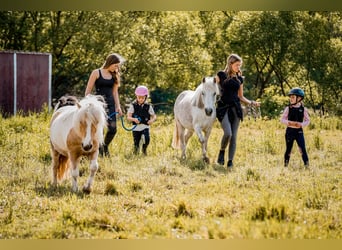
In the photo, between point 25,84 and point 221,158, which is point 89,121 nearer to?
point 221,158

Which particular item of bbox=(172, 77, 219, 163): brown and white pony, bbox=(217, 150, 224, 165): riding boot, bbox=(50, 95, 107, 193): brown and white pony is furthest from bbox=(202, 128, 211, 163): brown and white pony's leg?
bbox=(50, 95, 107, 193): brown and white pony

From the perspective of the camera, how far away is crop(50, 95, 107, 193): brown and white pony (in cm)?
455

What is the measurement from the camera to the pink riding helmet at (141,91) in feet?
19.8

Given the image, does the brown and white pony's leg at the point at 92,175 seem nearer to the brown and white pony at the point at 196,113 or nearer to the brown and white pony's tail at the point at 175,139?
the brown and white pony at the point at 196,113

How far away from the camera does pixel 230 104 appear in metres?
5.86

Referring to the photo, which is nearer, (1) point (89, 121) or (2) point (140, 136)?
(1) point (89, 121)

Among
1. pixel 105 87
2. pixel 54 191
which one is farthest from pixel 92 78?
pixel 54 191

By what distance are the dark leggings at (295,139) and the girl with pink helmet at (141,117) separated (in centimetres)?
148

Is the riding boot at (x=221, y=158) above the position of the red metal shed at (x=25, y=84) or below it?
below

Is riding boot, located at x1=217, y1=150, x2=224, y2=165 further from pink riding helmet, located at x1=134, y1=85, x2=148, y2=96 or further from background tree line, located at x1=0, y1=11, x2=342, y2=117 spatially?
pink riding helmet, located at x1=134, y1=85, x2=148, y2=96

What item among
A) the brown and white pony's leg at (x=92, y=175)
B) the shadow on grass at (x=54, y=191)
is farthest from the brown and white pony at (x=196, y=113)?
the shadow on grass at (x=54, y=191)

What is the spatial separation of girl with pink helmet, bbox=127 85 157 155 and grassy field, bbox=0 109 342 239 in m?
0.09

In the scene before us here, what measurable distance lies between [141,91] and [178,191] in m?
1.56
